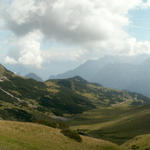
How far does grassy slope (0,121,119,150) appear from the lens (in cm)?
2905

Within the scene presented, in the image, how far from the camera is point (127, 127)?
13950 centimetres

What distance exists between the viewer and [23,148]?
2781 cm

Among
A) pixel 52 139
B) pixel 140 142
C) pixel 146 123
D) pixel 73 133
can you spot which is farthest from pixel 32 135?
pixel 146 123

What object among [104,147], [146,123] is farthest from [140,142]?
[146,123]

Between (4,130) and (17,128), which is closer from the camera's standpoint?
(4,130)

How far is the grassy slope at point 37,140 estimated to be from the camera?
29.1 m

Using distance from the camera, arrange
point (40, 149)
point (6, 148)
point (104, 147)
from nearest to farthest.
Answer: point (6, 148)
point (40, 149)
point (104, 147)

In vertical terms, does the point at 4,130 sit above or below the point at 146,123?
below

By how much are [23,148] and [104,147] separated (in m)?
19.3

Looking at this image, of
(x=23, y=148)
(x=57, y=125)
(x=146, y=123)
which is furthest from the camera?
(x=146, y=123)

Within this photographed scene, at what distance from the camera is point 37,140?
33344mm

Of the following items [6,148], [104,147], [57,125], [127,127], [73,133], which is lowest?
[6,148]

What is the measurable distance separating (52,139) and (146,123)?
11419 cm

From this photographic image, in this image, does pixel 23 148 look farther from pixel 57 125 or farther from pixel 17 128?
pixel 57 125
